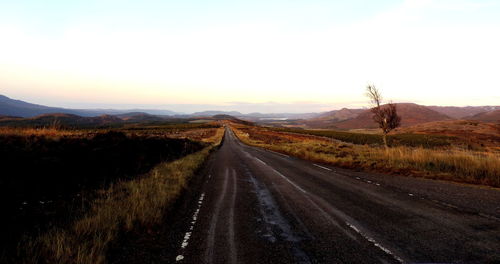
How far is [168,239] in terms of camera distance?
5352mm

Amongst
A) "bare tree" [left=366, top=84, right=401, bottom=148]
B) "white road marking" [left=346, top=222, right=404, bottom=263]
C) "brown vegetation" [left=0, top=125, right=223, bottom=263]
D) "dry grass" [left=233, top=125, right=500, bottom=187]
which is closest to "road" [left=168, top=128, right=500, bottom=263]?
"white road marking" [left=346, top=222, right=404, bottom=263]

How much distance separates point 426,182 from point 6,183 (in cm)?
1449

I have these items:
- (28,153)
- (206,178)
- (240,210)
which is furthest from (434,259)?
(28,153)

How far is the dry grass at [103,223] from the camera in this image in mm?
4266

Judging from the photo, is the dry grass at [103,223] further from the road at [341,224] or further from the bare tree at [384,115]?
the bare tree at [384,115]

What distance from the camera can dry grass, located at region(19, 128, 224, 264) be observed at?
4266 millimetres

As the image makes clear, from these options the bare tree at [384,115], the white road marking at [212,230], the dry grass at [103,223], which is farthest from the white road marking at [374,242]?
the bare tree at [384,115]

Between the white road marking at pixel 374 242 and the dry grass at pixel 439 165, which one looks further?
the dry grass at pixel 439 165

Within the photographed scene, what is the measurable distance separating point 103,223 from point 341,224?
546cm

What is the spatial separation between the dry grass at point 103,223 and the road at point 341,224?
88 centimetres

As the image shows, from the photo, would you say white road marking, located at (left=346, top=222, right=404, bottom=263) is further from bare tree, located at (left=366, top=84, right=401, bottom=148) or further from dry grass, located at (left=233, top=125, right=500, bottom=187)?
bare tree, located at (left=366, top=84, right=401, bottom=148)

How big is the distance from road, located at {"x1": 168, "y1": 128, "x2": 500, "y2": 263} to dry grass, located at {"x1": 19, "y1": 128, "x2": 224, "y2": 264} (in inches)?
34.6

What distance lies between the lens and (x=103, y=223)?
5.68 metres

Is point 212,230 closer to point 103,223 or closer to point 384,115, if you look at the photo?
point 103,223
